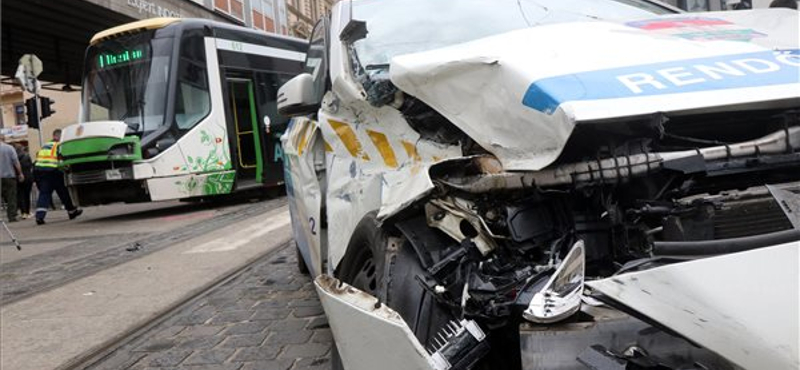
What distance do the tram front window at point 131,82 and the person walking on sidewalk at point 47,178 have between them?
5.19 ft

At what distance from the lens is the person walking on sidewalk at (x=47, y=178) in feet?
42.2

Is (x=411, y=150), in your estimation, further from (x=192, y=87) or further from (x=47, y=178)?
(x=47, y=178)

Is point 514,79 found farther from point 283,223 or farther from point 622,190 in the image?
point 283,223

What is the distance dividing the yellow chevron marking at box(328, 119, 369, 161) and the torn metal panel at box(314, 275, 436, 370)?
25.5 inches

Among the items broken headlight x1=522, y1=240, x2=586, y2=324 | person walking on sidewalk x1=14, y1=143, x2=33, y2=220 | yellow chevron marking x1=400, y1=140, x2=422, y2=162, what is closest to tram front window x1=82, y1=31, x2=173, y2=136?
person walking on sidewalk x1=14, y1=143, x2=33, y2=220

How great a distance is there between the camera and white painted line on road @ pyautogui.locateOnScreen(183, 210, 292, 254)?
288 inches

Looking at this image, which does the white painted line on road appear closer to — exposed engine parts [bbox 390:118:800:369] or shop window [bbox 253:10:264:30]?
exposed engine parts [bbox 390:118:800:369]

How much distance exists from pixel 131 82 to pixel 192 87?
3.55ft

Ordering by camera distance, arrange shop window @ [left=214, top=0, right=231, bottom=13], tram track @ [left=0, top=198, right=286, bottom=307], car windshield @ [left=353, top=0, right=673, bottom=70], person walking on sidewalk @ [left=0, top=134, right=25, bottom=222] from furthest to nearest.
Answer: shop window @ [left=214, top=0, right=231, bottom=13], person walking on sidewalk @ [left=0, top=134, right=25, bottom=222], tram track @ [left=0, top=198, right=286, bottom=307], car windshield @ [left=353, top=0, right=673, bottom=70]

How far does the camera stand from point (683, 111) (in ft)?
5.84

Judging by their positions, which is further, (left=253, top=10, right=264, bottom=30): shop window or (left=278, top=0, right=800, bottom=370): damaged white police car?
(left=253, top=10, right=264, bottom=30): shop window

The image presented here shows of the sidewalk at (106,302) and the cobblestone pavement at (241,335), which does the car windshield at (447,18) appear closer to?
the cobblestone pavement at (241,335)

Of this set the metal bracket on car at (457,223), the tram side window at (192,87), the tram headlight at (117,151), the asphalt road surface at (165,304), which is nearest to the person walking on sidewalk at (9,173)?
the tram headlight at (117,151)

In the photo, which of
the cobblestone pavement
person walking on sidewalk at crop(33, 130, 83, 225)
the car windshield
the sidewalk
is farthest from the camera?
person walking on sidewalk at crop(33, 130, 83, 225)
